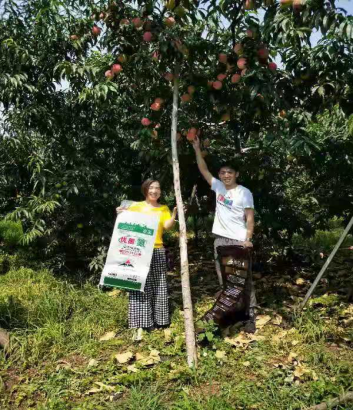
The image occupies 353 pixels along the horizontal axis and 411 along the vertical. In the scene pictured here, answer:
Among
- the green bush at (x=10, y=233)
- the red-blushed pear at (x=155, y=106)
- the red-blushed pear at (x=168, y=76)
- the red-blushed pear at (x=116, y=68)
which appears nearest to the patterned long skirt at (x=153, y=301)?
the red-blushed pear at (x=155, y=106)

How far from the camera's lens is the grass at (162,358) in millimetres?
2736

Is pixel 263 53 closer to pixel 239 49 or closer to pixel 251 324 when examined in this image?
pixel 239 49

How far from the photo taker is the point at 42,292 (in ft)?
14.3

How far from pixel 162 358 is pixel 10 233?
3.37m

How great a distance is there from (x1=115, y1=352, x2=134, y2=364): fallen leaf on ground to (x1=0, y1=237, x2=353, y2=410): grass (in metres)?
0.04

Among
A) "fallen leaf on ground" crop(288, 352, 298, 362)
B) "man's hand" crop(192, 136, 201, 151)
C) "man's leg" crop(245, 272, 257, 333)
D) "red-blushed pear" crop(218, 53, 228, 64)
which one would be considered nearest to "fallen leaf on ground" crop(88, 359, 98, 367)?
"man's leg" crop(245, 272, 257, 333)

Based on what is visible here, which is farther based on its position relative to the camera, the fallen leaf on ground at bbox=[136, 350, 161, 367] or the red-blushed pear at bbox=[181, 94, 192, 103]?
the red-blushed pear at bbox=[181, 94, 192, 103]

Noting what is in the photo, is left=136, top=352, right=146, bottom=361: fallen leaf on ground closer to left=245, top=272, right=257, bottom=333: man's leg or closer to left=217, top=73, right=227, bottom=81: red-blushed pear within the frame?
left=245, top=272, right=257, bottom=333: man's leg

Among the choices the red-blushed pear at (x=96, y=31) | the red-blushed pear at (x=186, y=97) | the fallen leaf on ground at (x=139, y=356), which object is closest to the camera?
the fallen leaf on ground at (x=139, y=356)

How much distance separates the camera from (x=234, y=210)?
12.0ft

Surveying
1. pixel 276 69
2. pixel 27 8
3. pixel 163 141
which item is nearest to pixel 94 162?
pixel 163 141

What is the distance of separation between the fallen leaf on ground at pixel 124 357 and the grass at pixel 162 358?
0.04m

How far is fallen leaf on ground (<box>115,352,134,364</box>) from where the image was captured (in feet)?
10.6

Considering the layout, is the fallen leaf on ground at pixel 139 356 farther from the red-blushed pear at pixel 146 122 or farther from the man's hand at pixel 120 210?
the red-blushed pear at pixel 146 122
